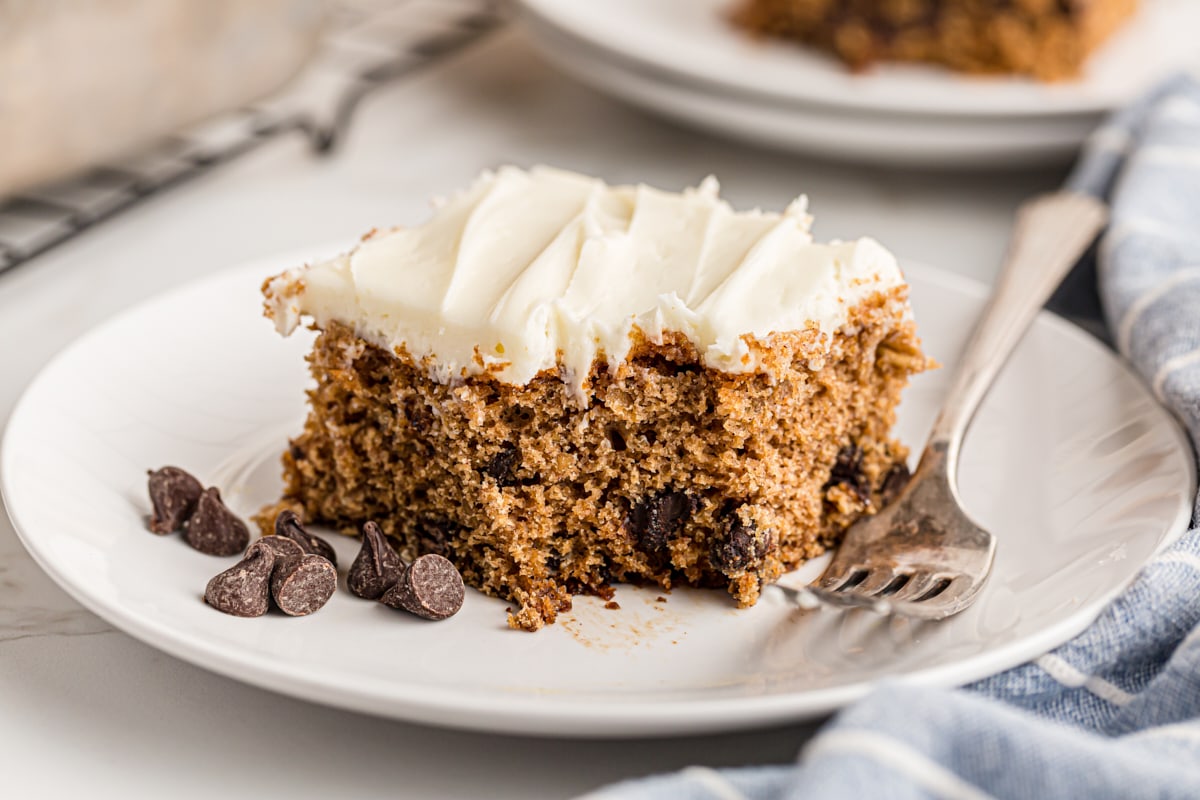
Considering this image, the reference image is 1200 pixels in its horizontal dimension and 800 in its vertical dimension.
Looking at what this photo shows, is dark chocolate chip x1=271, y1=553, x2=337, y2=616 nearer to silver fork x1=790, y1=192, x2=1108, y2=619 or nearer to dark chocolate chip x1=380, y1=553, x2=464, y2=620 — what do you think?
dark chocolate chip x1=380, y1=553, x2=464, y2=620

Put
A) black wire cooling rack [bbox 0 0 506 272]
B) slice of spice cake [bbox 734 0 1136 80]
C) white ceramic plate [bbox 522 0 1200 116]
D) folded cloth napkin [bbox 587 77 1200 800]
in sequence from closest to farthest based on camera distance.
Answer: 1. folded cloth napkin [bbox 587 77 1200 800]
2. black wire cooling rack [bbox 0 0 506 272]
3. white ceramic plate [bbox 522 0 1200 116]
4. slice of spice cake [bbox 734 0 1136 80]

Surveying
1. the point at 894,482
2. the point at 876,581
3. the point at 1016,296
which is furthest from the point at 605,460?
the point at 1016,296

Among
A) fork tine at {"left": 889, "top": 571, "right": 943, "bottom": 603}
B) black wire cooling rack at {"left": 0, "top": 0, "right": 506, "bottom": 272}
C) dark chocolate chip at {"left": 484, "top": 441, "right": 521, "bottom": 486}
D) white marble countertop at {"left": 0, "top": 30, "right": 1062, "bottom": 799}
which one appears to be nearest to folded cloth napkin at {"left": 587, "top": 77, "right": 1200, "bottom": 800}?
fork tine at {"left": 889, "top": 571, "right": 943, "bottom": 603}

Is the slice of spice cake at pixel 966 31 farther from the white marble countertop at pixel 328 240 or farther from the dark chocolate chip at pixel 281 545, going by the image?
the dark chocolate chip at pixel 281 545

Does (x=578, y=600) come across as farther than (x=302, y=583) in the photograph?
Yes

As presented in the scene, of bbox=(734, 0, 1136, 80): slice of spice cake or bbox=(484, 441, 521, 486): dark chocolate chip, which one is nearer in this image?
bbox=(484, 441, 521, 486): dark chocolate chip

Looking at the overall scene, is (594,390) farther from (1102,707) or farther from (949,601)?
(1102,707)

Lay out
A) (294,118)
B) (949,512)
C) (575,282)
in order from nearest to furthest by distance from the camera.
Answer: (575,282)
(949,512)
(294,118)

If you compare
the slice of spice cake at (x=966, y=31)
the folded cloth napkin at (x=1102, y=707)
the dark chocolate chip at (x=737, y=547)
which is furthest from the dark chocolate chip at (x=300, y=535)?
the slice of spice cake at (x=966, y=31)

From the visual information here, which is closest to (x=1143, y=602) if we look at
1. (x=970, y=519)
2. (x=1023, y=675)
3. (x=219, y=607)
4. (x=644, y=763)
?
(x=1023, y=675)
